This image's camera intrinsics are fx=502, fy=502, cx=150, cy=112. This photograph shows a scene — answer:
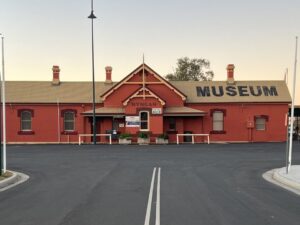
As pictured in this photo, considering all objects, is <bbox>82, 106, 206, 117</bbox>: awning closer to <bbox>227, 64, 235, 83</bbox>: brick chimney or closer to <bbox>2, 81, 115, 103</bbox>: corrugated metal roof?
<bbox>2, 81, 115, 103</bbox>: corrugated metal roof

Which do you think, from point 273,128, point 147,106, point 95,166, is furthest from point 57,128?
point 95,166

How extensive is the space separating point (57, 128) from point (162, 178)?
30.1m

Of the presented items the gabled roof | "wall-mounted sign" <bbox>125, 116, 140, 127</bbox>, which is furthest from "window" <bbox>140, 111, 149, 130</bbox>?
the gabled roof

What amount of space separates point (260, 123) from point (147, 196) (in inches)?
1420

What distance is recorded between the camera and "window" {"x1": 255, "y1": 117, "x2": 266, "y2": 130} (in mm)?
48334

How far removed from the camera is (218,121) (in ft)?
158

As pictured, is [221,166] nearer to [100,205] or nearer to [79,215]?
[100,205]

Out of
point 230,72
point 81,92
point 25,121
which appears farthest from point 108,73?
point 230,72

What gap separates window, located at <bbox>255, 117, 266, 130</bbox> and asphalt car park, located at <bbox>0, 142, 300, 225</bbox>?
23711mm

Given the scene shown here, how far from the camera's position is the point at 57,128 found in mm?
47469

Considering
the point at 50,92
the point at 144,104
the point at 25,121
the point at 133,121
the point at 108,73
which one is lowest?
the point at 25,121

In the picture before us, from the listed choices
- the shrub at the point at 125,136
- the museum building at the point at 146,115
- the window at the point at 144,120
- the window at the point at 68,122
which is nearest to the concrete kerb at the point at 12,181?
the shrub at the point at 125,136

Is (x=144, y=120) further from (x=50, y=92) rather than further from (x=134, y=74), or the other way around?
(x=50, y=92)

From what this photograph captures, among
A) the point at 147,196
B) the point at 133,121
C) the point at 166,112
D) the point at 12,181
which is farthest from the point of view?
the point at 166,112
